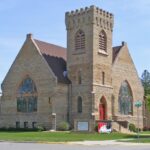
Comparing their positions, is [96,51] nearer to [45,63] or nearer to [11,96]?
[45,63]

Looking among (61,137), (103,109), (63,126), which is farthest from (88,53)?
(61,137)

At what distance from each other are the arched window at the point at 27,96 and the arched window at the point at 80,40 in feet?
26.4

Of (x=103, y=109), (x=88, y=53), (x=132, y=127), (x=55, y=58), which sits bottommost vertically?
(x=132, y=127)

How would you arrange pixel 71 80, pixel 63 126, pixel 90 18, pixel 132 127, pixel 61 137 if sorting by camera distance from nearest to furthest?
pixel 61 137 < pixel 63 126 < pixel 90 18 < pixel 71 80 < pixel 132 127

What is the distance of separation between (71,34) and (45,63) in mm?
5507

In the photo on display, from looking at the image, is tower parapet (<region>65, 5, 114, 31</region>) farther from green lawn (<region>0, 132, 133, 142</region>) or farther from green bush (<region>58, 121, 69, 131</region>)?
green lawn (<region>0, 132, 133, 142</region>)

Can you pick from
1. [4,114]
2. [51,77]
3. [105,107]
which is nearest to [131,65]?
[105,107]

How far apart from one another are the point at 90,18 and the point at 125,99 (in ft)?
46.5

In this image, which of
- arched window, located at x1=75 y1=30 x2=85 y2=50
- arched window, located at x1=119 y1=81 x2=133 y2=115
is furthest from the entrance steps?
arched window, located at x1=75 y1=30 x2=85 y2=50

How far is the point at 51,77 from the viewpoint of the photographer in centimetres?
5878

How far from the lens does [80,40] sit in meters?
60.3

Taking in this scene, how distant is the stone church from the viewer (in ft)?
192

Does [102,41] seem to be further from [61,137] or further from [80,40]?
[61,137]

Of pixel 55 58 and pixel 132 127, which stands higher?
pixel 55 58
